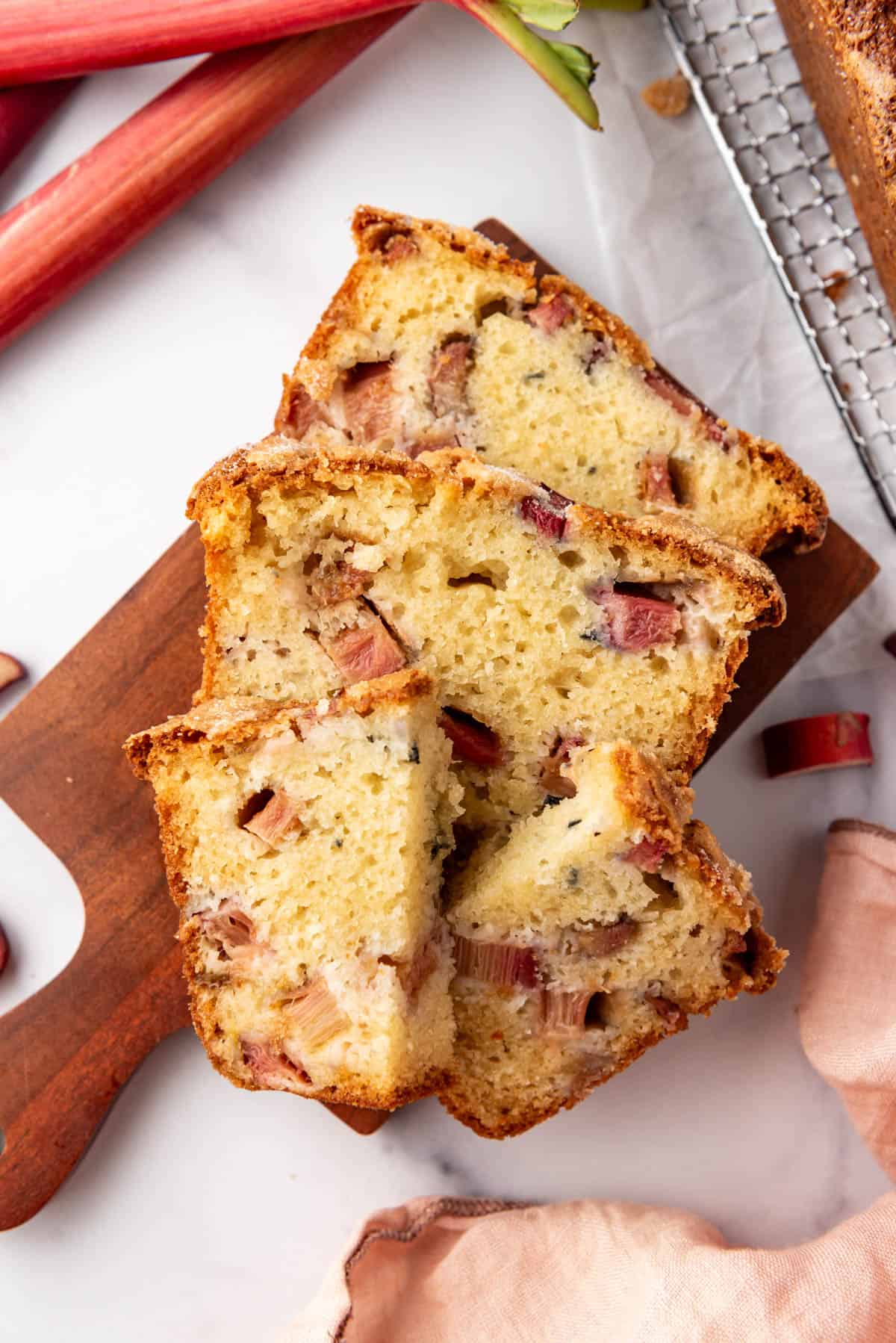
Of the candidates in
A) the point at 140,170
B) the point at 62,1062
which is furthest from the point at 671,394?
the point at 62,1062

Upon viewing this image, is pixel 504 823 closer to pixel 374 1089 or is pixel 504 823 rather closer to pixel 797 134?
pixel 374 1089

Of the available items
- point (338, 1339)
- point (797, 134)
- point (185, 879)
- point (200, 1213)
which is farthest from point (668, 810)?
point (797, 134)

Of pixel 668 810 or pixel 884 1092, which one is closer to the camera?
pixel 668 810

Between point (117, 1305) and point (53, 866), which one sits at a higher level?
point (53, 866)

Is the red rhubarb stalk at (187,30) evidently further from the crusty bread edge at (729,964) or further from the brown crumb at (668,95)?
the crusty bread edge at (729,964)

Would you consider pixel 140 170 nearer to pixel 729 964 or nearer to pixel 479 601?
pixel 479 601
